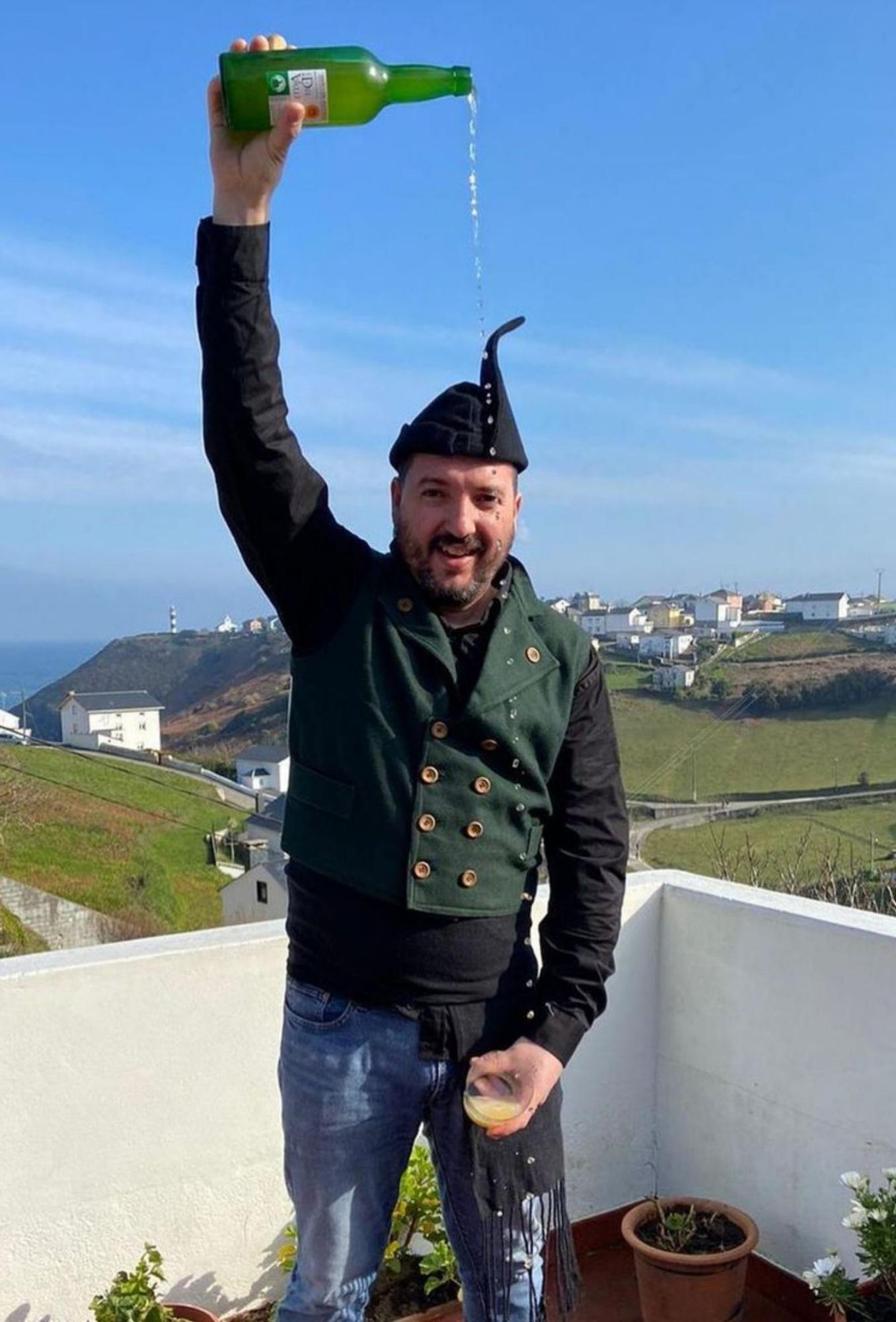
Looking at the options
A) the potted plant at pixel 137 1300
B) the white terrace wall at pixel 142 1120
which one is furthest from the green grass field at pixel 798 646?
the potted plant at pixel 137 1300

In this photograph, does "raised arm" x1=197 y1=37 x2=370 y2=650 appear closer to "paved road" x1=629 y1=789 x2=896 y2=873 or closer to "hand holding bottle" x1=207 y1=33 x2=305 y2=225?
"hand holding bottle" x1=207 y1=33 x2=305 y2=225

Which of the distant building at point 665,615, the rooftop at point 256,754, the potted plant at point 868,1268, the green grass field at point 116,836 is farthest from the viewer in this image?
the rooftop at point 256,754

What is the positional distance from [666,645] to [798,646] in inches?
138

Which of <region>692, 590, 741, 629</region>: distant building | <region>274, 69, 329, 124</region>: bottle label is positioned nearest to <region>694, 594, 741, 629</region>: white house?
<region>692, 590, 741, 629</region>: distant building

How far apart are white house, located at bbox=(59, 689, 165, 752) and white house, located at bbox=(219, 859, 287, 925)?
2016 centimetres

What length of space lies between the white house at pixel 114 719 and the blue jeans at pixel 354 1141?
4079 cm

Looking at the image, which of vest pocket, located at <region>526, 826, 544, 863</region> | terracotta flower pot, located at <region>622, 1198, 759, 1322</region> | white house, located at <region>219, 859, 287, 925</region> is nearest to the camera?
vest pocket, located at <region>526, 826, 544, 863</region>

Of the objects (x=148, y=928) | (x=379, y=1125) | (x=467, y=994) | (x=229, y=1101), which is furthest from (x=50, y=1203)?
(x=148, y=928)

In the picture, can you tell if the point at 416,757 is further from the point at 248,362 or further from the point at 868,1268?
the point at 868,1268

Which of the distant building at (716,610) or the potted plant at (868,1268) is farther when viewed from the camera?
the distant building at (716,610)

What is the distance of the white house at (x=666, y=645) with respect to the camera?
11145 millimetres

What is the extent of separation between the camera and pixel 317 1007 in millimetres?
1637

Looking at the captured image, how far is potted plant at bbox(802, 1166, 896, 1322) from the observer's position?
2.16 m

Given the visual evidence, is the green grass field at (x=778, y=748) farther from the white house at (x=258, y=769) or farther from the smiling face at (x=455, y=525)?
the white house at (x=258, y=769)
